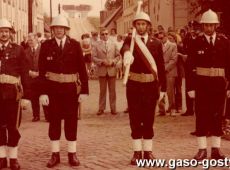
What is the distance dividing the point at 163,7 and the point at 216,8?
31.1 meters

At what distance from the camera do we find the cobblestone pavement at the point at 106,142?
1112 cm

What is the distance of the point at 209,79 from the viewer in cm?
1084

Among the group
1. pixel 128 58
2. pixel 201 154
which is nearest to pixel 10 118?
pixel 128 58

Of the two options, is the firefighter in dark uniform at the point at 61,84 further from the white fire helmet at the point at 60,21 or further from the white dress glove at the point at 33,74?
the white dress glove at the point at 33,74

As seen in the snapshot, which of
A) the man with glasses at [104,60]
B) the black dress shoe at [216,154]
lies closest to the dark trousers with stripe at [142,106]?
the black dress shoe at [216,154]

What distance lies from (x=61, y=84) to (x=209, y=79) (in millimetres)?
2246

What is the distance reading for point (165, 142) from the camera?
43.1 feet

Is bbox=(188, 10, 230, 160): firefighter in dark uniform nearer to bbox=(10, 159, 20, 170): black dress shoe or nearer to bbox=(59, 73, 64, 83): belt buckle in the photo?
bbox=(59, 73, 64, 83): belt buckle

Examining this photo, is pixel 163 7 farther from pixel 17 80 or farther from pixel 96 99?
pixel 17 80

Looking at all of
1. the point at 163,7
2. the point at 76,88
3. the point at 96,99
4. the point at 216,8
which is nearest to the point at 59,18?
the point at 76,88

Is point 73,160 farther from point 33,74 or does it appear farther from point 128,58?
point 33,74

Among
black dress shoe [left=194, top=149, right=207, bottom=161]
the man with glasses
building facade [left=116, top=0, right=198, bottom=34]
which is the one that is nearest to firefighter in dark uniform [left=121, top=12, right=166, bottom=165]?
black dress shoe [left=194, top=149, right=207, bottom=161]

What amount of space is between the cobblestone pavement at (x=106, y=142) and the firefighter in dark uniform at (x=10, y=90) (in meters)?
0.42

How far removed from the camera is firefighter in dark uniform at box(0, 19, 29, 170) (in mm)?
10570
